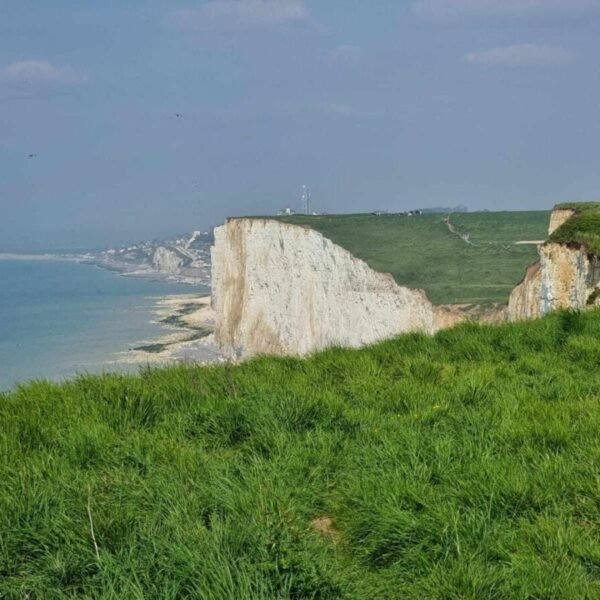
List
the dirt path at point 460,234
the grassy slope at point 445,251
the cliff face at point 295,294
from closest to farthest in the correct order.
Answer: the grassy slope at point 445,251, the cliff face at point 295,294, the dirt path at point 460,234

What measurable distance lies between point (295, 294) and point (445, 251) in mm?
10770

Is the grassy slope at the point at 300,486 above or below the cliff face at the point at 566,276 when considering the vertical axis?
below

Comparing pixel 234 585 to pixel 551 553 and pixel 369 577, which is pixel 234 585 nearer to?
pixel 369 577

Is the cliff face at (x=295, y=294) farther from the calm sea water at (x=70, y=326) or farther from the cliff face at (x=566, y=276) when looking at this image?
the cliff face at (x=566, y=276)

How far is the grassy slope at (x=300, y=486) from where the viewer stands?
2.91m

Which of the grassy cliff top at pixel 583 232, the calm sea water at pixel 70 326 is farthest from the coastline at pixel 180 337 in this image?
the grassy cliff top at pixel 583 232

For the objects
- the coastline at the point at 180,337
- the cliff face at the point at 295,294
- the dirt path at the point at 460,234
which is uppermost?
the dirt path at the point at 460,234

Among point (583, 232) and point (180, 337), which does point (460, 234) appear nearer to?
point (180, 337)

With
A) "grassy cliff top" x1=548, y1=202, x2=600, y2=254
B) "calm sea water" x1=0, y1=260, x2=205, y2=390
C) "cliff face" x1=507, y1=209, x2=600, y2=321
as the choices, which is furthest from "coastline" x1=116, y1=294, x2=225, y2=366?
"grassy cliff top" x1=548, y1=202, x2=600, y2=254

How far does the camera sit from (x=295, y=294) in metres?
47.8

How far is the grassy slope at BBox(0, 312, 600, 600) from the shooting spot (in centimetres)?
291

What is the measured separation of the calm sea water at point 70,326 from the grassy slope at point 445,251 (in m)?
15.7

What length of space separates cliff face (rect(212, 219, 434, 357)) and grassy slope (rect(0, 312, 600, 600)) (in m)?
26.2

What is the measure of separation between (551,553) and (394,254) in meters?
39.5
